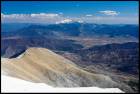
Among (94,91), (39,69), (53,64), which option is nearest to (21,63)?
(39,69)

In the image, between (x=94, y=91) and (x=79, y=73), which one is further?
(x=79, y=73)

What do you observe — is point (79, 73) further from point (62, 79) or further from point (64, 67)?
point (62, 79)

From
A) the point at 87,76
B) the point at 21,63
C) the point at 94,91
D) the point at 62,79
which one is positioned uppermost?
the point at 94,91

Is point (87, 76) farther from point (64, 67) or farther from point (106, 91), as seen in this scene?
point (106, 91)

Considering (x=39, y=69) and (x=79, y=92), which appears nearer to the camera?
(x=79, y=92)

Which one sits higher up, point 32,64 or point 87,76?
point 32,64

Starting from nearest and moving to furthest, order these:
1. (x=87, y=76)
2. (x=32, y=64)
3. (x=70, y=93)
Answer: (x=70, y=93), (x=32, y=64), (x=87, y=76)

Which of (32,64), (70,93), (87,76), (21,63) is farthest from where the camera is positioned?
(87,76)

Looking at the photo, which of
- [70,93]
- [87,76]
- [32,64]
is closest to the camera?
[70,93]

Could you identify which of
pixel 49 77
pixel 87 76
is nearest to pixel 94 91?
pixel 49 77
